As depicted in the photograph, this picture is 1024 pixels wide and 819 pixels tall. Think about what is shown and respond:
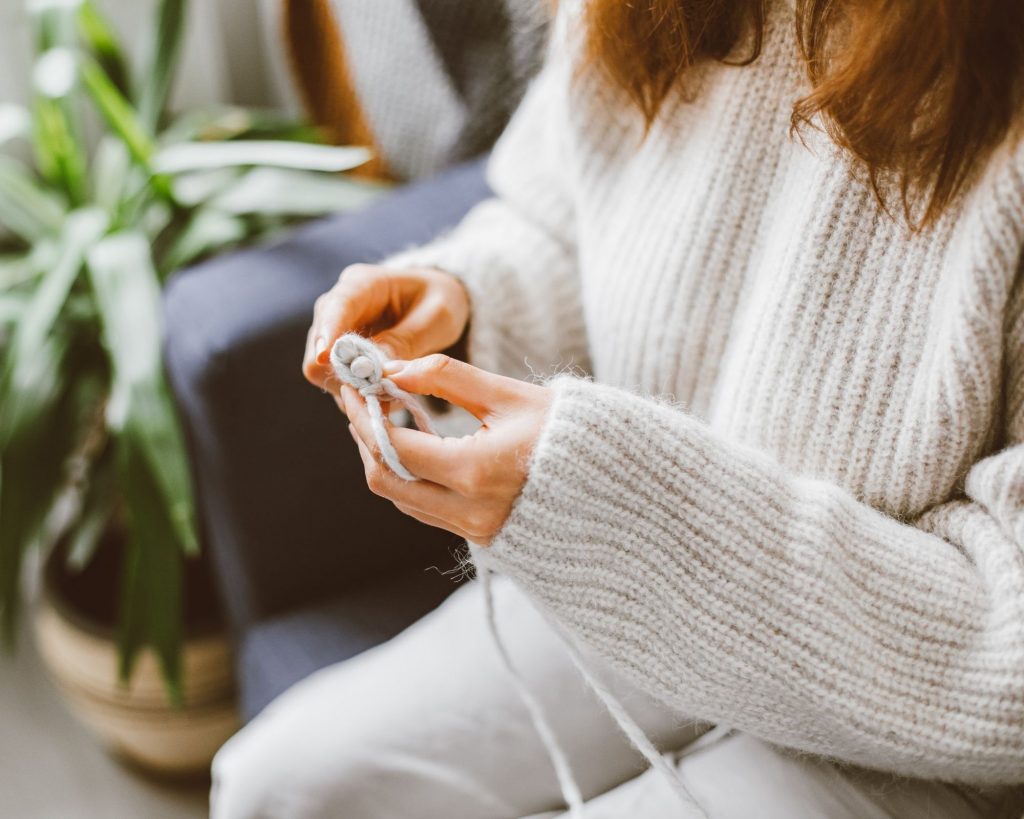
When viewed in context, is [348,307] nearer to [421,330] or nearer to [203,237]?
[421,330]

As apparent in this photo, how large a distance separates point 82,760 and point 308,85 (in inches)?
37.2

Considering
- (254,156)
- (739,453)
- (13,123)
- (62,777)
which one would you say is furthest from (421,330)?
(62,777)

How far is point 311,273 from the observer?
821 millimetres

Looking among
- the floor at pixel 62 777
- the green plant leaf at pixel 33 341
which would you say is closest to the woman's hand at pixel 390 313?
the green plant leaf at pixel 33 341

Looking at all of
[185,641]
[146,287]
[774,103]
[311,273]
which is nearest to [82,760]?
[185,641]

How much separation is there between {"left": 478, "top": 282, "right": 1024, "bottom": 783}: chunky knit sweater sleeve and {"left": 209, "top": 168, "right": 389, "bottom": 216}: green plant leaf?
2.01 feet

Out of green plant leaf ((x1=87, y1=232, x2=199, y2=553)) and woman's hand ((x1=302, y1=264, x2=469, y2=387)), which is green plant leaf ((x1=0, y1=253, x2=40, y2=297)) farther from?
woman's hand ((x1=302, y1=264, x2=469, y2=387))

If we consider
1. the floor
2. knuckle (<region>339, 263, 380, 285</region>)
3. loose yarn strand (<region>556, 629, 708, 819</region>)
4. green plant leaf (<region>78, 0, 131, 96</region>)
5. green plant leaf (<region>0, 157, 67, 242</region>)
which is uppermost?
green plant leaf (<region>78, 0, 131, 96</region>)

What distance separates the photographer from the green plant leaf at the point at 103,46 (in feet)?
3.51

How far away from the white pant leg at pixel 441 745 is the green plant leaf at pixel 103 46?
83 cm

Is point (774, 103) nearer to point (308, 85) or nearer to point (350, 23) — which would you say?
point (350, 23)

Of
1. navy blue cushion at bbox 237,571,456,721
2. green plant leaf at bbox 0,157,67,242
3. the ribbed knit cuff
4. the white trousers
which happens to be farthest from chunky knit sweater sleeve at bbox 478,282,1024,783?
green plant leaf at bbox 0,157,67,242

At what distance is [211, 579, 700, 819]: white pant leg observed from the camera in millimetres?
627

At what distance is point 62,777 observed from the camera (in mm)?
1172
